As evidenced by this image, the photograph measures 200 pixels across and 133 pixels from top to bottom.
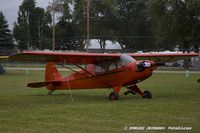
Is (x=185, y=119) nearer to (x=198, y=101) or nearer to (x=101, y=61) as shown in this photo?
(x=198, y=101)

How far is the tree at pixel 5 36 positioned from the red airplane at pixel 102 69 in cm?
7757

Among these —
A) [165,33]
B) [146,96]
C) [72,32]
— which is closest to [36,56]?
[146,96]

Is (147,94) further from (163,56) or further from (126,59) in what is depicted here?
(163,56)

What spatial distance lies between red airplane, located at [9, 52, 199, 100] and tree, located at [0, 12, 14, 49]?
255 ft

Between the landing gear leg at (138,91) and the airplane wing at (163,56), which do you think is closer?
the landing gear leg at (138,91)

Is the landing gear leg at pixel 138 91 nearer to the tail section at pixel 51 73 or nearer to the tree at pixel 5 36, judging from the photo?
the tail section at pixel 51 73

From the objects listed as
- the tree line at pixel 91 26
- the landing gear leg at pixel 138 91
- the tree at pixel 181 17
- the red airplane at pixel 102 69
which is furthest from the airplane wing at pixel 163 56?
the tree line at pixel 91 26

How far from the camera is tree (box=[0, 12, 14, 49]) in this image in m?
98.5

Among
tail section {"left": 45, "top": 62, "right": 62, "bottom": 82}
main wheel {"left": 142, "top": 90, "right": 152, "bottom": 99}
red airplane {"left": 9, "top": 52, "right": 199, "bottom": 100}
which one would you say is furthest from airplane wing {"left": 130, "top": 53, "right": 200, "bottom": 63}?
tail section {"left": 45, "top": 62, "right": 62, "bottom": 82}

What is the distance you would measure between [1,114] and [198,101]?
741 cm

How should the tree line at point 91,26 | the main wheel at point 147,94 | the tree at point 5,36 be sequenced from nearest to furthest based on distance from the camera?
the main wheel at point 147,94 < the tree at point 5,36 < the tree line at point 91,26

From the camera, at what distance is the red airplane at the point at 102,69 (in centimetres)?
1828

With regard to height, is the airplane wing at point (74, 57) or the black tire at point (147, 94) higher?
the airplane wing at point (74, 57)

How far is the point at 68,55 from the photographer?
60.8 feet
